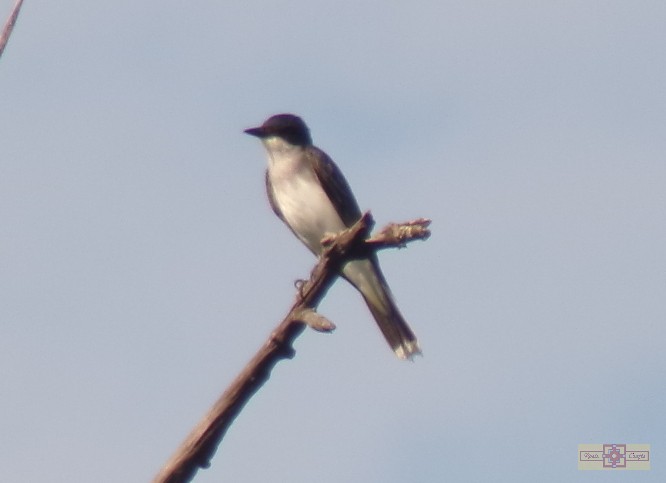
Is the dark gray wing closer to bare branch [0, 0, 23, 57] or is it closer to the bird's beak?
the bird's beak

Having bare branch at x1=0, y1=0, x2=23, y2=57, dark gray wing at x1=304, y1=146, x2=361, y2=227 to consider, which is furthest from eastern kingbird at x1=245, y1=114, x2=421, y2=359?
bare branch at x1=0, y1=0, x2=23, y2=57

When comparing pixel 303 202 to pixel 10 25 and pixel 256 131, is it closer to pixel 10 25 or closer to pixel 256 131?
pixel 256 131

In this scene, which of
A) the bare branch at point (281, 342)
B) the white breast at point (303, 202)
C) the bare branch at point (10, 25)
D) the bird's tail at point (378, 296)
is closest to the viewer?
the bare branch at point (10, 25)

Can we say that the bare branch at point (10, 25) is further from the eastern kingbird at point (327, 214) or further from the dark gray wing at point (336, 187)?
the dark gray wing at point (336, 187)

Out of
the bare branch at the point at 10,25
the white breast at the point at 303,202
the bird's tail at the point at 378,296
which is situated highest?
the bare branch at the point at 10,25

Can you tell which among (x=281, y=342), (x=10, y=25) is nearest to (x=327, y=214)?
(x=281, y=342)

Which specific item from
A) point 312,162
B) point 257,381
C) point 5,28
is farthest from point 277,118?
point 5,28

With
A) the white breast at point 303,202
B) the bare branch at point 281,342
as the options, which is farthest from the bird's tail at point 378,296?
the bare branch at point 281,342

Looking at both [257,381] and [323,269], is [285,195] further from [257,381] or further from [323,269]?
[257,381]

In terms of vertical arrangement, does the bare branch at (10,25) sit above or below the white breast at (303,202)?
above
